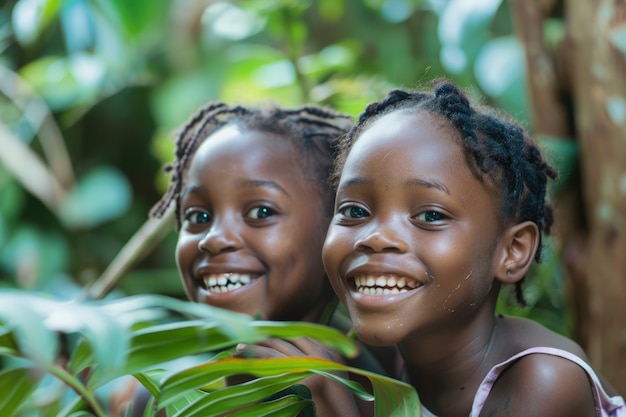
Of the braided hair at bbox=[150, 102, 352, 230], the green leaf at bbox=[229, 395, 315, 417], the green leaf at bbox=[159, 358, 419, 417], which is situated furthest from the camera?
the braided hair at bbox=[150, 102, 352, 230]

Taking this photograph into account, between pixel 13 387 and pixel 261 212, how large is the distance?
672mm

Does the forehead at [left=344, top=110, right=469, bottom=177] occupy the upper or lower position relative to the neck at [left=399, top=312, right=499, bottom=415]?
upper

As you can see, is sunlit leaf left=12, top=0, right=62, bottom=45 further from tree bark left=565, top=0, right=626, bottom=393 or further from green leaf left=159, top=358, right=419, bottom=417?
green leaf left=159, top=358, right=419, bottom=417

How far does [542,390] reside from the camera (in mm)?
1207

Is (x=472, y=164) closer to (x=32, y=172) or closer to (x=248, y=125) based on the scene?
(x=248, y=125)

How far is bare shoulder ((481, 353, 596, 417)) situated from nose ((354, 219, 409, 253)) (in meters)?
0.25

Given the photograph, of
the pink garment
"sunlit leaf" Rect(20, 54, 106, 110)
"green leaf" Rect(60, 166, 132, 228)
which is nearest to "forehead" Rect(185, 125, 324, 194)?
the pink garment

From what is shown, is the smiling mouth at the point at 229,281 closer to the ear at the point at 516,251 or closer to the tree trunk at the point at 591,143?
the ear at the point at 516,251

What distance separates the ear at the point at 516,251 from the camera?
4.24ft

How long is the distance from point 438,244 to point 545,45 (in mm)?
1084

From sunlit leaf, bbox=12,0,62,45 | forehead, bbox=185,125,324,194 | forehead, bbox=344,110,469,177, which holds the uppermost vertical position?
forehead, bbox=344,110,469,177

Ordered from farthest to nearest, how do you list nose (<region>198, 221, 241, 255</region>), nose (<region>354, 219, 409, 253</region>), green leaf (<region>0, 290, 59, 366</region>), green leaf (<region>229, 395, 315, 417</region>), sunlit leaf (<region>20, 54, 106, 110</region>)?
sunlit leaf (<region>20, 54, 106, 110</region>)
nose (<region>198, 221, 241, 255</region>)
nose (<region>354, 219, 409, 253</region>)
green leaf (<region>229, 395, 315, 417</region>)
green leaf (<region>0, 290, 59, 366</region>)

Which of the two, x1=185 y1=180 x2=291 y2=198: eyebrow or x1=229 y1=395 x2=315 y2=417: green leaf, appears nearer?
x1=229 y1=395 x2=315 y2=417: green leaf

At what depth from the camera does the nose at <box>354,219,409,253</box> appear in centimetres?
118
